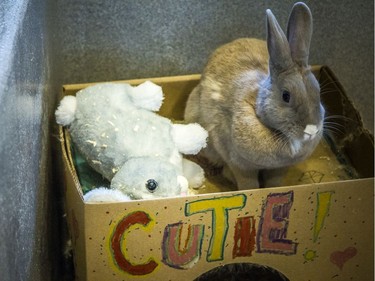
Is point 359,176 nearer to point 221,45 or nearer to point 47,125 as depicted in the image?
point 221,45

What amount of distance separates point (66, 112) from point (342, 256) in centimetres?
78

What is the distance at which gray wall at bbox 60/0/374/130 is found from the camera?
1699mm

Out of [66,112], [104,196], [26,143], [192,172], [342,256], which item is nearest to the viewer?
[26,143]

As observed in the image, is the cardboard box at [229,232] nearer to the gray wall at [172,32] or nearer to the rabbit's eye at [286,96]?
the rabbit's eye at [286,96]

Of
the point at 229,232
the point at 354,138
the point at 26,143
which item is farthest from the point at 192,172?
the point at 26,143

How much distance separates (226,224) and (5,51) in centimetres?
58

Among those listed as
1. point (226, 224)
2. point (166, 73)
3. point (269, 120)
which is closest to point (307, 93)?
point (269, 120)

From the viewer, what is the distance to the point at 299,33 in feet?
4.29

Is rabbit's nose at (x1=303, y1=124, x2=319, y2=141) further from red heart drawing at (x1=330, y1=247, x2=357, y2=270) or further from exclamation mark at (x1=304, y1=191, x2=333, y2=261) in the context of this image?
red heart drawing at (x1=330, y1=247, x2=357, y2=270)

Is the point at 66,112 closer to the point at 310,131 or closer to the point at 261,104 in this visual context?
the point at 261,104

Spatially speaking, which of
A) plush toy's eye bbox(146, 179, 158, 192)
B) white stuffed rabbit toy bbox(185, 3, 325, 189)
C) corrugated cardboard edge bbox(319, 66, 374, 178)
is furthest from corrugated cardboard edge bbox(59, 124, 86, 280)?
corrugated cardboard edge bbox(319, 66, 374, 178)

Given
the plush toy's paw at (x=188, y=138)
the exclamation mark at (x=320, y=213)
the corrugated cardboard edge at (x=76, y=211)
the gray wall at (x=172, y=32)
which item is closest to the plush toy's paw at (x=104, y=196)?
the corrugated cardboard edge at (x=76, y=211)

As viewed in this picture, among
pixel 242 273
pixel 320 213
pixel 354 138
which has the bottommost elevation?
pixel 242 273

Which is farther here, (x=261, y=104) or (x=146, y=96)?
(x=146, y=96)
